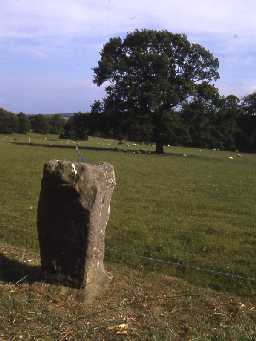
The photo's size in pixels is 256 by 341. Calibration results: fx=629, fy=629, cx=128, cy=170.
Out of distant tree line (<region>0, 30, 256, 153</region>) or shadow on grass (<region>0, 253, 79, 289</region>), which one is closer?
shadow on grass (<region>0, 253, 79, 289</region>)

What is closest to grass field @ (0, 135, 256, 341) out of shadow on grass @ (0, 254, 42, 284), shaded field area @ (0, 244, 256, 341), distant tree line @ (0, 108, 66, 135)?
shaded field area @ (0, 244, 256, 341)

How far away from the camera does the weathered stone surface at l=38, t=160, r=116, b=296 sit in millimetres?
7227

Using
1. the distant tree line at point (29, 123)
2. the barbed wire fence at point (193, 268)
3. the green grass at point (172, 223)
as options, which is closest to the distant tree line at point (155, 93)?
the distant tree line at point (29, 123)

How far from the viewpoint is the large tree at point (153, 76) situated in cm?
5419

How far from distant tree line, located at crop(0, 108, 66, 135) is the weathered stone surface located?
239ft

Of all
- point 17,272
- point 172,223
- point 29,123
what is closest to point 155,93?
point 29,123

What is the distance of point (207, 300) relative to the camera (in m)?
7.49

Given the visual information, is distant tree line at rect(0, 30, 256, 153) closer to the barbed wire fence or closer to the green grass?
the green grass

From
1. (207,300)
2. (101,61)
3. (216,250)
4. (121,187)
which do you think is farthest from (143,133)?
(207,300)

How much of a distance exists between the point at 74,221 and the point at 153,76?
4886cm

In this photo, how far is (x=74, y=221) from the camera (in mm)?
7348

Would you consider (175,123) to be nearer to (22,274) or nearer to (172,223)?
(172,223)

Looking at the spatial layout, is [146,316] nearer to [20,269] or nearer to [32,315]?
[32,315]

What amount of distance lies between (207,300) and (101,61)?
51.0 m
